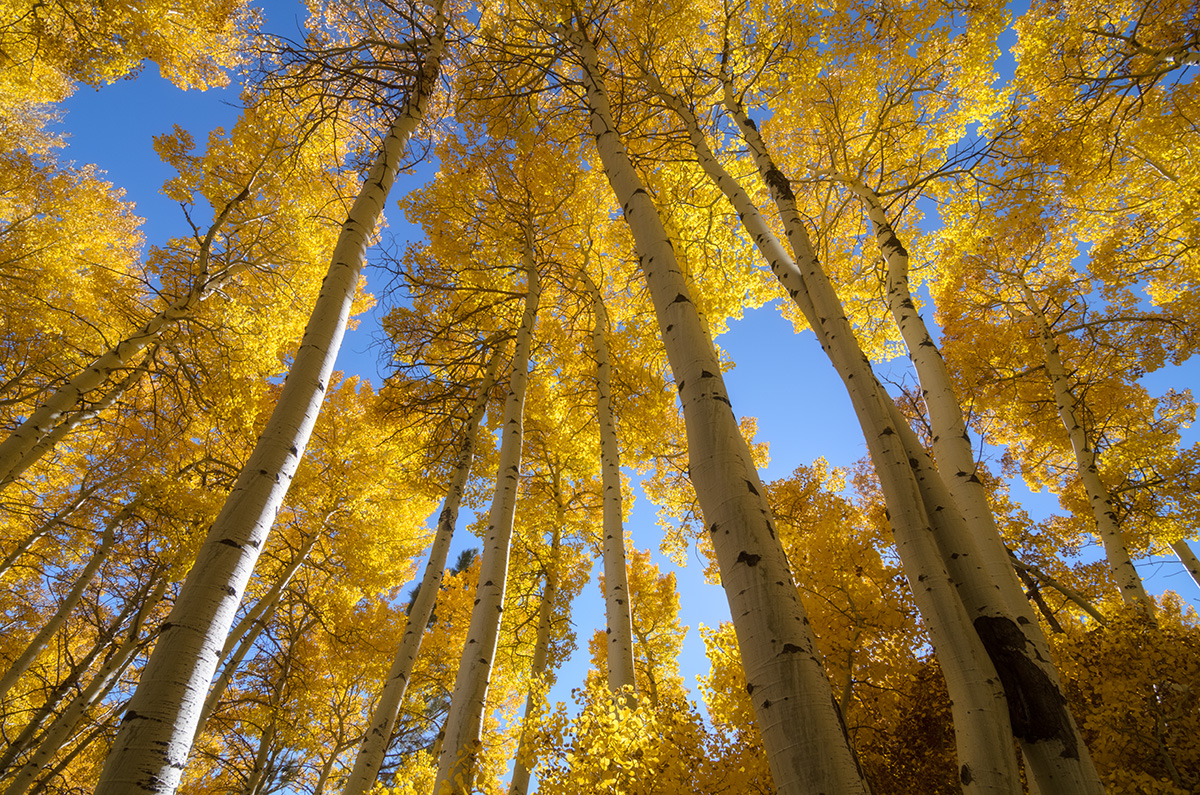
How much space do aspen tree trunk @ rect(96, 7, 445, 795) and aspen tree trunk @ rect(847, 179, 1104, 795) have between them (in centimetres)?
354

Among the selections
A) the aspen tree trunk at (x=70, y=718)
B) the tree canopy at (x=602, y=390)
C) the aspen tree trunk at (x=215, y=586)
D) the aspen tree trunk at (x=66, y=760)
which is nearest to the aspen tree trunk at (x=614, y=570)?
the tree canopy at (x=602, y=390)

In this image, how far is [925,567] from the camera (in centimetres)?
250

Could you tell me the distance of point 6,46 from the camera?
24.2ft

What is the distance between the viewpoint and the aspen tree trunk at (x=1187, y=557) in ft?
24.4

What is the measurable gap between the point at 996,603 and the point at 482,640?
344cm

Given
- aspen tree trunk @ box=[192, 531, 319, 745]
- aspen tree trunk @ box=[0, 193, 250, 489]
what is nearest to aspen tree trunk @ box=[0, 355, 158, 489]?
aspen tree trunk @ box=[0, 193, 250, 489]

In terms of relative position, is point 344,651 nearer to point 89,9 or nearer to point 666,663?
point 666,663

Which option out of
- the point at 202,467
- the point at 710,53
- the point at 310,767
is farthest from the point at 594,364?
the point at 310,767

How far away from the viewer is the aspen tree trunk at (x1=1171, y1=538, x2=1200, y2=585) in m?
7.44

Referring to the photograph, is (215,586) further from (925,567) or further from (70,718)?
(70,718)

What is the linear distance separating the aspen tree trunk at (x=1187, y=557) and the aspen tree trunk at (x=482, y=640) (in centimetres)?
1061

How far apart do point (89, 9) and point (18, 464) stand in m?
7.12

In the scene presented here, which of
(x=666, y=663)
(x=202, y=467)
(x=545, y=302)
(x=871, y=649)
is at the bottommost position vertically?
(x=871, y=649)

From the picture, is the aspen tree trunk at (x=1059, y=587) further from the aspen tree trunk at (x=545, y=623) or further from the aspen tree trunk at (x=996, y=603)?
the aspen tree trunk at (x=545, y=623)
